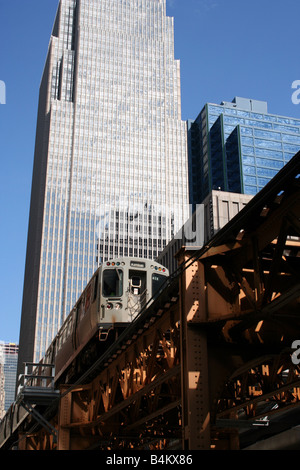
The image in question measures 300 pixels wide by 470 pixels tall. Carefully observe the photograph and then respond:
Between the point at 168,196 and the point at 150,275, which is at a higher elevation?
the point at 168,196

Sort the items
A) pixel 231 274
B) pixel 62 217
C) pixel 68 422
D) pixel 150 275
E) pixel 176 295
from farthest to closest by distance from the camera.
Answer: pixel 62 217
pixel 150 275
pixel 68 422
pixel 176 295
pixel 231 274

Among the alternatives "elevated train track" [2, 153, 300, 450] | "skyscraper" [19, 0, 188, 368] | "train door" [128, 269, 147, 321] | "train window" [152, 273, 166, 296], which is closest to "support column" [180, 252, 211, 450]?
"elevated train track" [2, 153, 300, 450]

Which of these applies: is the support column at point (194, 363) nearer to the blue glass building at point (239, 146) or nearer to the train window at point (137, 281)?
the train window at point (137, 281)

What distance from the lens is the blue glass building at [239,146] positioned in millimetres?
132375

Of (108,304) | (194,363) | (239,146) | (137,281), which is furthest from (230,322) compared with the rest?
(239,146)

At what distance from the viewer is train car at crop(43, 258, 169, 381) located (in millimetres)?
19438

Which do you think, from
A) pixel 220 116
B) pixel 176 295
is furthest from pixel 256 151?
pixel 176 295

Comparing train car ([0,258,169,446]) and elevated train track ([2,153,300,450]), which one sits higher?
train car ([0,258,169,446])

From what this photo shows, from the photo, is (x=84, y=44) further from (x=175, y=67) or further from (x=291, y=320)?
(x=291, y=320)

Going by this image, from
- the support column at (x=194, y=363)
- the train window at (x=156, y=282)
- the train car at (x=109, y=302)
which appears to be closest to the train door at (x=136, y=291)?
the train car at (x=109, y=302)

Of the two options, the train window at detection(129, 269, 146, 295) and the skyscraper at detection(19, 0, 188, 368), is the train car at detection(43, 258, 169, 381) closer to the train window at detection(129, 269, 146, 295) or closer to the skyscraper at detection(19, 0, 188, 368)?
the train window at detection(129, 269, 146, 295)

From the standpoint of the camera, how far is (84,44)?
469ft
